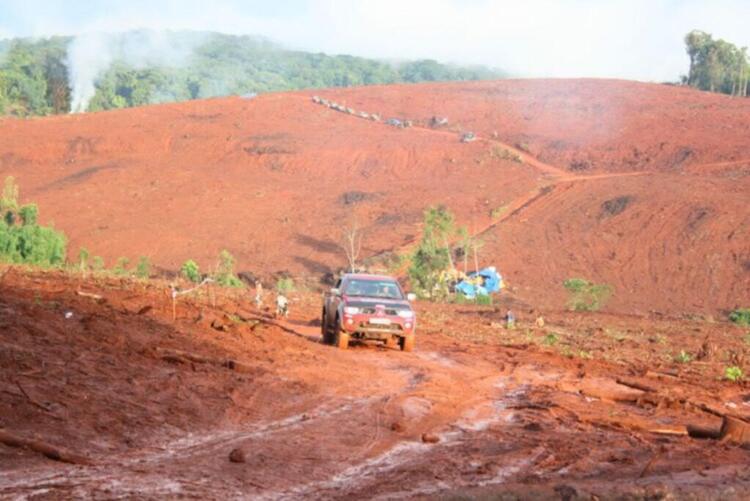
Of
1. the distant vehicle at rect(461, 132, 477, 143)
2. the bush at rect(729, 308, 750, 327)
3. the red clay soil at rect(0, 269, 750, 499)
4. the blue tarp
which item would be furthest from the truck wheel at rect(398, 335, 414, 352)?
the distant vehicle at rect(461, 132, 477, 143)

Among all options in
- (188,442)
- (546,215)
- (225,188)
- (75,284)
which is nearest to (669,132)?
(546,215)

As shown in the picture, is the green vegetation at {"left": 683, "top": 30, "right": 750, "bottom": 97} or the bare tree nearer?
the bare tree

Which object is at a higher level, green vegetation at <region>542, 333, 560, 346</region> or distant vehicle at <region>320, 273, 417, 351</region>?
distant vehicle at <region>320, 273, 417, 351</region>

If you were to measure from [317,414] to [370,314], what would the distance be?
7186 millimetres

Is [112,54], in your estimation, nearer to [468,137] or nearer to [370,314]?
[468,137]

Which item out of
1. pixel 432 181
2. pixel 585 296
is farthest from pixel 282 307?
pixel 432 181

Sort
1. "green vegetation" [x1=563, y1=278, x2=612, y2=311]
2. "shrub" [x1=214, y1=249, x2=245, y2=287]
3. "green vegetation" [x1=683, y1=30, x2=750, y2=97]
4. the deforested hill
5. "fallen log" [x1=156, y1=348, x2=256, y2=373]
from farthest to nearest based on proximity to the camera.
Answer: the deforested hill
"green vegetation" [x1=683, y1=30, x2=750, y2=97]
"green vegetation" [x1=563, y1=278, x2=612, y2=311]
"shrub" [x1=214, y1=249, x2=245, y2=287]
"fallen log" [x1=156, y1=348, x2=256, y2=373]

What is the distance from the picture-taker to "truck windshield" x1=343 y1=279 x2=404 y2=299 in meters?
19.3

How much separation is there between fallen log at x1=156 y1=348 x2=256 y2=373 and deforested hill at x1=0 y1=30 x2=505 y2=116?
99.2 metres

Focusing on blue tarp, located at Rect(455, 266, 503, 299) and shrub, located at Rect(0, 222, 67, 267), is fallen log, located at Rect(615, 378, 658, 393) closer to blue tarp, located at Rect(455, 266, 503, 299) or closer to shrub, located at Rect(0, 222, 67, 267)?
shrub, located at Rect(0, 222, 67, 267)

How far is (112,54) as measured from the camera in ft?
533

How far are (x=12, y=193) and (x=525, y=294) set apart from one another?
80.1 feet

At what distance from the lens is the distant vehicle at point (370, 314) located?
60.2 feet

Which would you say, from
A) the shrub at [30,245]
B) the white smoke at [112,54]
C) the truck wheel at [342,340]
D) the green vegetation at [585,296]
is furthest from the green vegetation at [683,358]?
the white smoke at [112,54]
